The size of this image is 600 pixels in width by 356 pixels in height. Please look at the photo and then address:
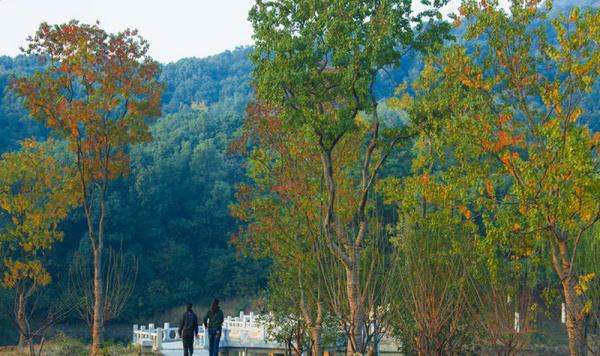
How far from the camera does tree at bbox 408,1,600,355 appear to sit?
10539 mm

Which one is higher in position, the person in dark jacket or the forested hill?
the forested hill

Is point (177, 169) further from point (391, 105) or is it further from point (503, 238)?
point (503, 238)

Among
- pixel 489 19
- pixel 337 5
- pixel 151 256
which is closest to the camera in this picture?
pixel 489 19

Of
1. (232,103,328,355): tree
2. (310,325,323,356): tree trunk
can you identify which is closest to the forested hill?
(232,103,328,355): tree

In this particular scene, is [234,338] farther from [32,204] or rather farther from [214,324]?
[214,324]

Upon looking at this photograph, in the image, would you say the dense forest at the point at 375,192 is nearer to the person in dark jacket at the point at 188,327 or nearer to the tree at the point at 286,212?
the tree at the point at 286,212

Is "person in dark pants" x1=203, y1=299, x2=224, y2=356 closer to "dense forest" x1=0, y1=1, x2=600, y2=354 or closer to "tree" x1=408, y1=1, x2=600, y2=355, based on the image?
"dense forest" x1=0, y1=1, x2=600, y2=354

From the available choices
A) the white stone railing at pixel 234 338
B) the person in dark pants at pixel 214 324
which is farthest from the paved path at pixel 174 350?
the person in dark pants at pixel 214 324

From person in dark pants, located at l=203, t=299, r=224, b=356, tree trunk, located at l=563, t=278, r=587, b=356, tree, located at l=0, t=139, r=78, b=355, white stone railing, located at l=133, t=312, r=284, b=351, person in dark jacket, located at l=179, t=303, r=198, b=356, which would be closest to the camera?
tree trunk, located at l=563, t=278, r=587, b=356

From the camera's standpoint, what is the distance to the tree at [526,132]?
10539 mm

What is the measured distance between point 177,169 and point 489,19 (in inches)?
1556

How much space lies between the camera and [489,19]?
39.1ft

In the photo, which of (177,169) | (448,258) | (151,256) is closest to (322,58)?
(448,258)

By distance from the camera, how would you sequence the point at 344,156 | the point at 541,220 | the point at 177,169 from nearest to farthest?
the point at 541,220
the point at 344,156
the point at 177,169
